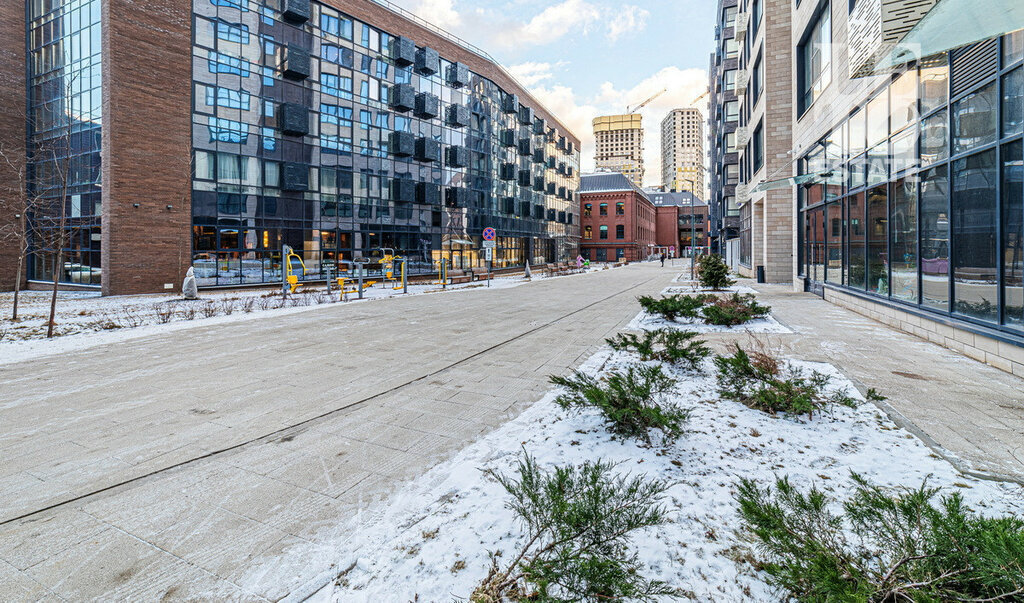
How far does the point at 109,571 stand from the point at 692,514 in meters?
3.47

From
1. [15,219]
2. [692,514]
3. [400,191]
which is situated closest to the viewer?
[692,514]

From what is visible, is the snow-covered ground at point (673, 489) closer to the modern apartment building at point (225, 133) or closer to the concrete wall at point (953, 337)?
the concrete wall at point (953, 337)

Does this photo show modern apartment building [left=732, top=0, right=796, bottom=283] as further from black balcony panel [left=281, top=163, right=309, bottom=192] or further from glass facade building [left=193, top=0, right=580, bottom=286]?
black balcony panel [left=281, top=163, right=309, bottom=192]

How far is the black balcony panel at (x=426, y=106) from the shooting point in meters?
36.9

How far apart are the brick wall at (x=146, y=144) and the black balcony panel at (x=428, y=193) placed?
51.5 feet

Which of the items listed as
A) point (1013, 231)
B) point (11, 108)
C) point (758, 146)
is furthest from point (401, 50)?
point (1013, 231)

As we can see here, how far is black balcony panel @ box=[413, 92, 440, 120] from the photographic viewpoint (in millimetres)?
36875

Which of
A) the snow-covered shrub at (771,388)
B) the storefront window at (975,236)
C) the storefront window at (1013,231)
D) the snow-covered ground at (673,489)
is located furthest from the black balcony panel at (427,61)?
the snow-covered ground at (673,489)

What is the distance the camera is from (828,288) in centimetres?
1664

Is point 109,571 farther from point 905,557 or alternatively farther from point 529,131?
point 529,131

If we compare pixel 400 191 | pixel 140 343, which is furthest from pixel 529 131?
pixel 140 343

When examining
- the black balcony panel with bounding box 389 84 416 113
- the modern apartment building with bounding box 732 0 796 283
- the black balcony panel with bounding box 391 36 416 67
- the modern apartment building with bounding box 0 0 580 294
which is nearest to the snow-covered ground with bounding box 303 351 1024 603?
the modern apartment building with bounding box 0 0 580 294

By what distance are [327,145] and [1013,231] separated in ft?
103

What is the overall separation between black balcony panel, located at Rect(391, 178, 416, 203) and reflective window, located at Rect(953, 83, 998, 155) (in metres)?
31.6
